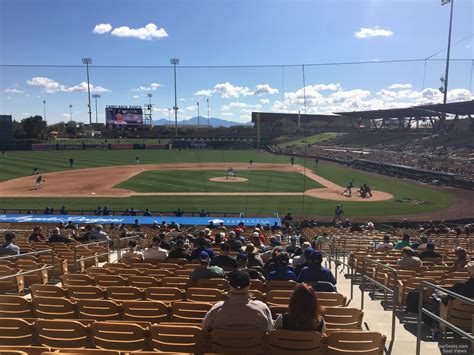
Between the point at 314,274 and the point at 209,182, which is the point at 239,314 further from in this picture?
the point at 209,182

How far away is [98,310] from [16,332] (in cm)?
100

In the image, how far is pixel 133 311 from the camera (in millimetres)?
5043

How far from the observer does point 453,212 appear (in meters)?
29.1

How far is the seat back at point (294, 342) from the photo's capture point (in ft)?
12.8

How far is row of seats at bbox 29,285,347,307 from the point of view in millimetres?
5664

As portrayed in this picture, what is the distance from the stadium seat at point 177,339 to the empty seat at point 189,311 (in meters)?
0.76

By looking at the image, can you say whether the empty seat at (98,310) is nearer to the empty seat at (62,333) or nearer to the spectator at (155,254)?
the empty seat at (62,333)

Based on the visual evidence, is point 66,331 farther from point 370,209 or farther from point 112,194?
point 112,194

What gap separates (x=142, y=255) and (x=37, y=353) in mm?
6213

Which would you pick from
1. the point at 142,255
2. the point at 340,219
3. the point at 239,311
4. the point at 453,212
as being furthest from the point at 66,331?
the point at 453,212

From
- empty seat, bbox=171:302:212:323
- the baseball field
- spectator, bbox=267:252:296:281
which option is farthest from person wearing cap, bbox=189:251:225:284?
the baseball field

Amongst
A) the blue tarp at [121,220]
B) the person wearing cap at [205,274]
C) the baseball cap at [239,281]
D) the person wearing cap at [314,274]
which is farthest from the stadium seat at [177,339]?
the blue tarp at [121,220]

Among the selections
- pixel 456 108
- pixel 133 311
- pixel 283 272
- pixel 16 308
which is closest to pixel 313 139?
pixel 456 108

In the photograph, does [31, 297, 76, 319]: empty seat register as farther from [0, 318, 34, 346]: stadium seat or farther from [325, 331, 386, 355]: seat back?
[325, 331, 386, 355]: seat back
